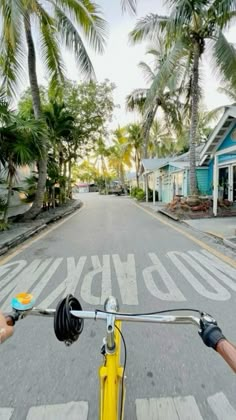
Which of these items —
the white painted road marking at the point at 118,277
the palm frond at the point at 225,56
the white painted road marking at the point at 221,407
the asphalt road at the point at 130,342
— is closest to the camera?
the white painted road marking at the point at 221,407

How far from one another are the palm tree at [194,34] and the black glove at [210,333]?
39.6ft

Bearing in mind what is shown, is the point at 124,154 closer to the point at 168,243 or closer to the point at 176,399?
the point at 168,243

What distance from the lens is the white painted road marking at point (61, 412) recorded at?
75.4 inches

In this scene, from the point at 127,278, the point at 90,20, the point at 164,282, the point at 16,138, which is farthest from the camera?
the point at 90,20

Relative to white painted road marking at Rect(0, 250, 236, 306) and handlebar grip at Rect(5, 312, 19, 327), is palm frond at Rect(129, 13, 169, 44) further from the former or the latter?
handlebar grip at Rect(5, 312, 19, 327)

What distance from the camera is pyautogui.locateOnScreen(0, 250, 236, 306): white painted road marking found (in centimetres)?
389

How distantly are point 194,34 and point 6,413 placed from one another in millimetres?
14114

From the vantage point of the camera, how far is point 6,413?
1965mm

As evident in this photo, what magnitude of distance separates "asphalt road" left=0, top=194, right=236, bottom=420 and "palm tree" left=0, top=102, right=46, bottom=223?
4.16m

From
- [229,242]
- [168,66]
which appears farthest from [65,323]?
[168,66]

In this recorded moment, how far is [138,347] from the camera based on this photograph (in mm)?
2707

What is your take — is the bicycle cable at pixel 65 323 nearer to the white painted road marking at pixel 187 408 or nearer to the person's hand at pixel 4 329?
the person's hand at pixel 4 329

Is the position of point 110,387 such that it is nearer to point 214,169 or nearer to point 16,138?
point 16,138

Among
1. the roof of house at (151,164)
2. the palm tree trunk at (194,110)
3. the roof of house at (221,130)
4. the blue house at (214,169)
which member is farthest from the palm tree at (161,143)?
the roof of house at (221,130)
